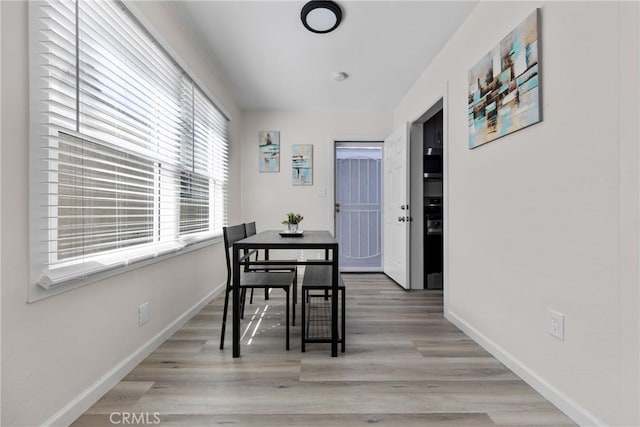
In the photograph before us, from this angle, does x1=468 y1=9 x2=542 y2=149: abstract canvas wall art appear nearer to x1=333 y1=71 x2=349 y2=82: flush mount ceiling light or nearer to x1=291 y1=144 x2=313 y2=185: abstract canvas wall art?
x1=333 y1=71 x2=349 y2=82: flush mount ceiling light

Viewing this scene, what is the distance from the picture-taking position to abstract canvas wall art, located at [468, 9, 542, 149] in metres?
1.55

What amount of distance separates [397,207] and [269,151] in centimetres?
196

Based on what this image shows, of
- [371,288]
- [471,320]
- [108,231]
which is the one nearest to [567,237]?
[471,320]

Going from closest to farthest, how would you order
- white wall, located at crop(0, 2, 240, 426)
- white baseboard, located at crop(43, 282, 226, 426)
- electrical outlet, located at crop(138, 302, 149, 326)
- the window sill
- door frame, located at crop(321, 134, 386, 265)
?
white wall, located at crop(0, 2, 240, 426) → the window sill → white baseboard, located at crop(43, 282, 226, 426) → electrical outlet, located at crop(138, 302, 149, 326) → door frame, located at crop(321, 134, 386, 265)

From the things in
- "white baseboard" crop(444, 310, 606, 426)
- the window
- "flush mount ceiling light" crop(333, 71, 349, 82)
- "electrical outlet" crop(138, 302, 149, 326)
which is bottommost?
"white baseboard" crop(444, 310, 606, 426)

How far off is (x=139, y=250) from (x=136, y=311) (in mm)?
355

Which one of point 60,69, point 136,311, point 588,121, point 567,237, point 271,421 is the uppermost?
point 60,69

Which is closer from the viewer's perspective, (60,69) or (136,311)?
(60,69)

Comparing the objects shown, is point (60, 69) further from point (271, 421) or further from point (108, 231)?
point (271, 421)

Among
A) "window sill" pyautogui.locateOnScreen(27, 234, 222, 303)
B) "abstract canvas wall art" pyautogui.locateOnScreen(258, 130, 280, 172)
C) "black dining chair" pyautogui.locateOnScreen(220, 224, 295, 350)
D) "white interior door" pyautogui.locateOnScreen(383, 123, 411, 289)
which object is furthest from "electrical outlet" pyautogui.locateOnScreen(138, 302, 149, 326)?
"abstract canvas wall art" pyautogui.locateOnScreen(258, 130, 280, 172)

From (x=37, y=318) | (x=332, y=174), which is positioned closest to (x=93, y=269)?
(x=37, y=318)

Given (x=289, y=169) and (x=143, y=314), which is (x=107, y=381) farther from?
(x=289, y=169)

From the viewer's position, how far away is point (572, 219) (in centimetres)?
134

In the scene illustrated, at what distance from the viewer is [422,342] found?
6.97ft
